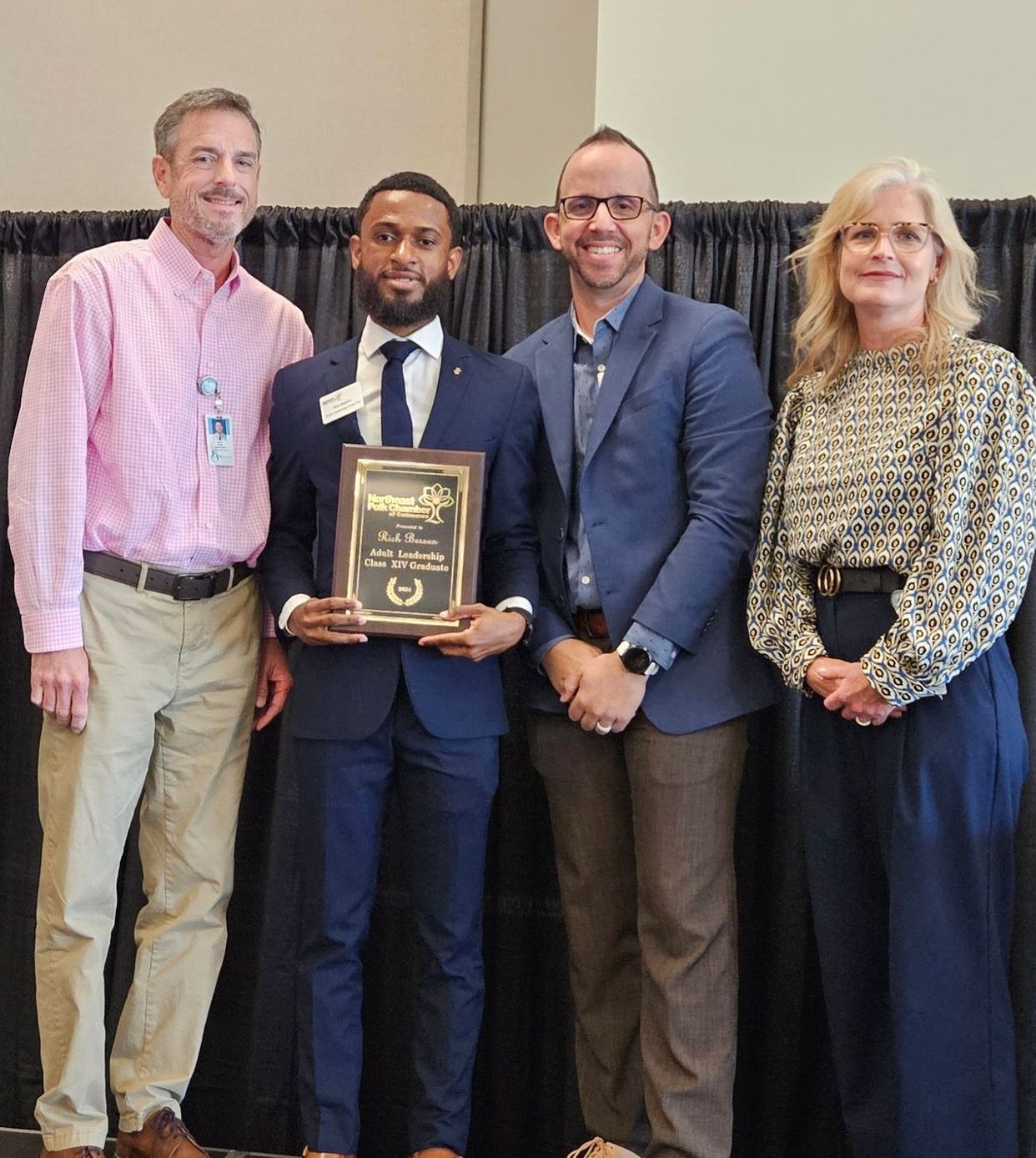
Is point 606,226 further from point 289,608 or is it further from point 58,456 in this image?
point 58,456

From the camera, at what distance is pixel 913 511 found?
2.17 m

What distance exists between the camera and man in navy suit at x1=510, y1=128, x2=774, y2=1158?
229cm

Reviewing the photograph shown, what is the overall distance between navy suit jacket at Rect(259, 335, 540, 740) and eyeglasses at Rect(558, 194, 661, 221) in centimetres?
32

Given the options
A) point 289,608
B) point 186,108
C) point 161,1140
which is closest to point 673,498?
point 289,608

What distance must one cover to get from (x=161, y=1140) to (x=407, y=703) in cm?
98

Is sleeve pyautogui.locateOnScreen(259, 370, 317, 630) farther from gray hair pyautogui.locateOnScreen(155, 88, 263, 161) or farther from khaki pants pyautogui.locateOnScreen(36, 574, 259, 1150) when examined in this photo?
gray hair pyautogui.locateOnScreen(155, 88, 263, 161)

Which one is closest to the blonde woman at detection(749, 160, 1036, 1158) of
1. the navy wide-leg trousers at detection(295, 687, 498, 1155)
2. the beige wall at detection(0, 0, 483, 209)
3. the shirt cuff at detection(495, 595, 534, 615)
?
the shirt cuff at detection(495, 595, 534, 615)

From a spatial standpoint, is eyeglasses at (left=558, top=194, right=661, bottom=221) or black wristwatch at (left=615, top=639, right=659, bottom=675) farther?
eyeglasses at (left=558, top=194, right=661, bottom=221)

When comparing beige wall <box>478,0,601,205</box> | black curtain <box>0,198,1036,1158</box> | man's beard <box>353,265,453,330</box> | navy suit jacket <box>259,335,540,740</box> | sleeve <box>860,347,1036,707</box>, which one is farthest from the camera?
beige wall <box>478,0,601,205</box>

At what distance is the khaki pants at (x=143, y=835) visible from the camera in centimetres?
238

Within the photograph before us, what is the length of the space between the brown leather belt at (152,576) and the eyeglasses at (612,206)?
1.00 m

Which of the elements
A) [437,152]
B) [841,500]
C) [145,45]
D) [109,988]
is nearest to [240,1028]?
[109,988]

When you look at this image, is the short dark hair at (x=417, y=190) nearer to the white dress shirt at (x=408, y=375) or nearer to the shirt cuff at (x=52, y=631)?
the white dress shirt at (x=408, y=375)

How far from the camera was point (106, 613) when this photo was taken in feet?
7.93
